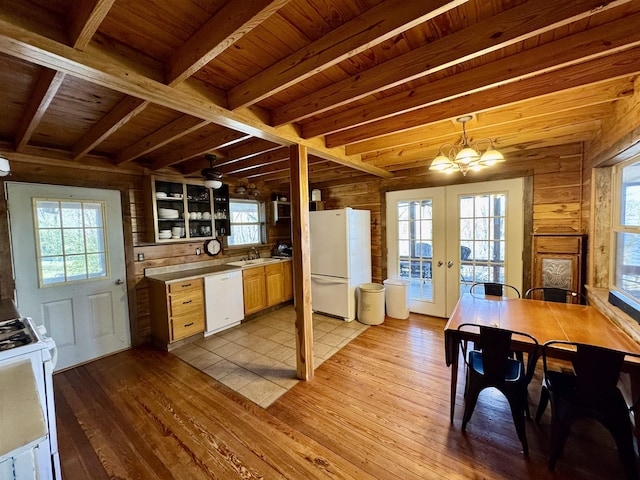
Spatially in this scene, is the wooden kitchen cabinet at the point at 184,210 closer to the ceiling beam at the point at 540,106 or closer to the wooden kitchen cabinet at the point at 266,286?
the wooden kitchen cabinet at the point at 266,286

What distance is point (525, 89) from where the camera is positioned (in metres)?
1.74

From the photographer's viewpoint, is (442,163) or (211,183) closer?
(442,163)

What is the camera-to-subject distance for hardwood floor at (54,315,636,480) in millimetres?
1609

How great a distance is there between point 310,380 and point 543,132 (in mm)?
3308

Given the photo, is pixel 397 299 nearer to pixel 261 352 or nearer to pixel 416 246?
pixel 416 246

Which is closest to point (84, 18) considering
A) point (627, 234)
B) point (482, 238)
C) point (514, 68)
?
point (514, 68)

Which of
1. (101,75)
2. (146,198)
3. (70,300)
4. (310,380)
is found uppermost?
(101,75)

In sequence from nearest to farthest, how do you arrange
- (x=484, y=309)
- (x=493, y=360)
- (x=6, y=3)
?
(x=6, y=3) < (x=493, y=360) < (x=484, y=309)

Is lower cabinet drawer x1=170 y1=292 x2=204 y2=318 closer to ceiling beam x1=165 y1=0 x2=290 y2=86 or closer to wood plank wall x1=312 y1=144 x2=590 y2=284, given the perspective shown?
ceiling beam x1=165 y1=0 x2=290 y2=86

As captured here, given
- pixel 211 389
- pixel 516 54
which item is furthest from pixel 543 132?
pixel 211 389

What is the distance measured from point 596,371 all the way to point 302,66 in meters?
2.32

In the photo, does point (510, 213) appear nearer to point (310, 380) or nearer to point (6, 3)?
point (310, 380)

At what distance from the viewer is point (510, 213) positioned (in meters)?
3.36

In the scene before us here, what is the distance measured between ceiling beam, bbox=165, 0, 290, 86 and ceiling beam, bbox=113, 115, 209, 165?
0.55 meters
